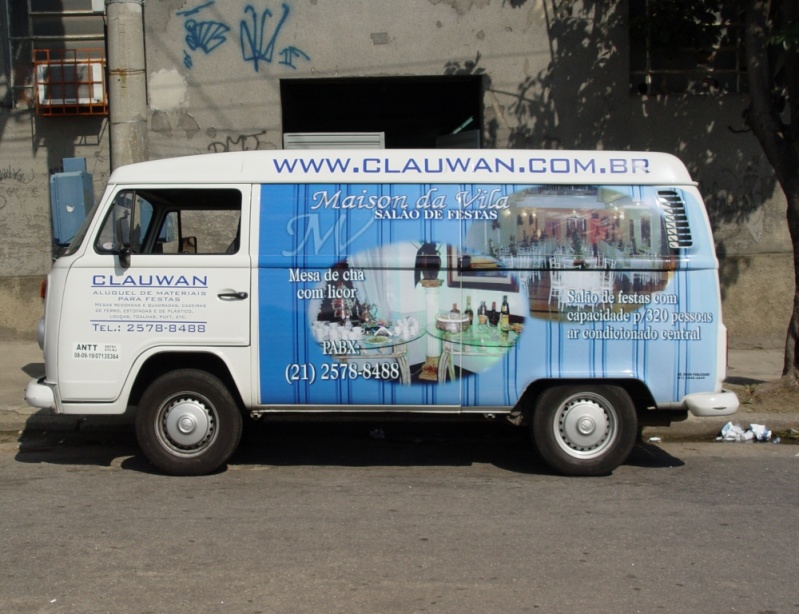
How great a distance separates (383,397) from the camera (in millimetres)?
6434

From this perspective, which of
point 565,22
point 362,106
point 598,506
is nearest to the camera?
point 598,506

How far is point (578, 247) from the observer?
6.34 meters

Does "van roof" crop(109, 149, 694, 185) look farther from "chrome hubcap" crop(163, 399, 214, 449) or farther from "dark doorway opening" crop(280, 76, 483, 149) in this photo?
"dark doorway opening" crop(280, 76, 483, 149)

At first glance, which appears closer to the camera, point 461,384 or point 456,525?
point 456,525

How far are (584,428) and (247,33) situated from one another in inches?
283

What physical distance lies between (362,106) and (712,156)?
214 inches

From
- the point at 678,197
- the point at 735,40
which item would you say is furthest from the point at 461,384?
the point at 735,40

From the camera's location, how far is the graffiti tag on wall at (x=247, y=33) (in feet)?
36.8

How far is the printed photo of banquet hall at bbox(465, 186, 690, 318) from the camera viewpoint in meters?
6.33

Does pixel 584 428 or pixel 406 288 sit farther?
pixel 584 428

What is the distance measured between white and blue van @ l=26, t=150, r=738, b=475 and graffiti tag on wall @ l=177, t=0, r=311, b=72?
5.29 m

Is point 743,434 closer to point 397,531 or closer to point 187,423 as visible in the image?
point 397,531

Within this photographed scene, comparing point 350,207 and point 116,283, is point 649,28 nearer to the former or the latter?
point 350,207

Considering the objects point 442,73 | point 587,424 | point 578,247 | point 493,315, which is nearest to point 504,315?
point 493,315
